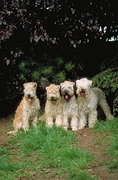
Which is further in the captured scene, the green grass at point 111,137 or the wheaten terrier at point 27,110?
the wheaten terrier at point 27,110

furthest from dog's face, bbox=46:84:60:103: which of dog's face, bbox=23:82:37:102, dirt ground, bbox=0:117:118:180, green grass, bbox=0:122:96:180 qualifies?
dirt ground, bbox=0:117:118:180

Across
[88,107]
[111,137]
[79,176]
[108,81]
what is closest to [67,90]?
[88,107]

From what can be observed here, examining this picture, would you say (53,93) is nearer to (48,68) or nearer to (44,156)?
(48,68)

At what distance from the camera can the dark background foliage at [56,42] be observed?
8891mm

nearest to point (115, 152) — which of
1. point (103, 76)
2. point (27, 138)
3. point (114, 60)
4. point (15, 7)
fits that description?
point (27, 138)

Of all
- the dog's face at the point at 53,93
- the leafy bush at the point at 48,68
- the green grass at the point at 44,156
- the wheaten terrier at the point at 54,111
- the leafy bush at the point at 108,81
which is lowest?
the green grass at the point at 44,156

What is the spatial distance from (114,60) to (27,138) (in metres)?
3.19

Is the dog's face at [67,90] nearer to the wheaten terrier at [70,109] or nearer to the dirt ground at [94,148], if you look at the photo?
the wheaten terrier at [70,109]

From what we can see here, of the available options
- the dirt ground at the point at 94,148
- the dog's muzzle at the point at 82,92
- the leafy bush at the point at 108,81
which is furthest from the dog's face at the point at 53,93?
the leafy bush at the point at 108,81

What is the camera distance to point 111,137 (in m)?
7.55

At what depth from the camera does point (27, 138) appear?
7.67 m

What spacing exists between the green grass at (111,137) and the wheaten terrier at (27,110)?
1.41m

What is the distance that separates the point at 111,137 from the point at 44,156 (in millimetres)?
1470

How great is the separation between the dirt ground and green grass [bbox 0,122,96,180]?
0.41 ft
